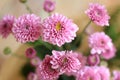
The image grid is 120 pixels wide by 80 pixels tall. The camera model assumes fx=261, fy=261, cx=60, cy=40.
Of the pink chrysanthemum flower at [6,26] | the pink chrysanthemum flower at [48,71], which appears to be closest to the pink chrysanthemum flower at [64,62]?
the pink chrysanthemum flower at [48,71]

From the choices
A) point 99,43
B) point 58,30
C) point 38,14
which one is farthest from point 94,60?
point 38,14

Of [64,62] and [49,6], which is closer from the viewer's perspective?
[64,62]

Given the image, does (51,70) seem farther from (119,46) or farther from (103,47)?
(119,46)

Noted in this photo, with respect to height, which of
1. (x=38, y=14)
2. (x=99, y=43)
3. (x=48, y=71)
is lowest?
(x=48, y=71)

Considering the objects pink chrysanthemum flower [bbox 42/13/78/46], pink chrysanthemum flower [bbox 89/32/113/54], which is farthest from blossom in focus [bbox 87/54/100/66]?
pink chrysanthemum flower [bbox 42/13/78/46]

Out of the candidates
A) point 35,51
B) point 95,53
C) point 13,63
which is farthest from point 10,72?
point 95,53

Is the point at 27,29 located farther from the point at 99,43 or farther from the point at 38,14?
the point at 38,14

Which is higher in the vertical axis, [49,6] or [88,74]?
[49,6]
